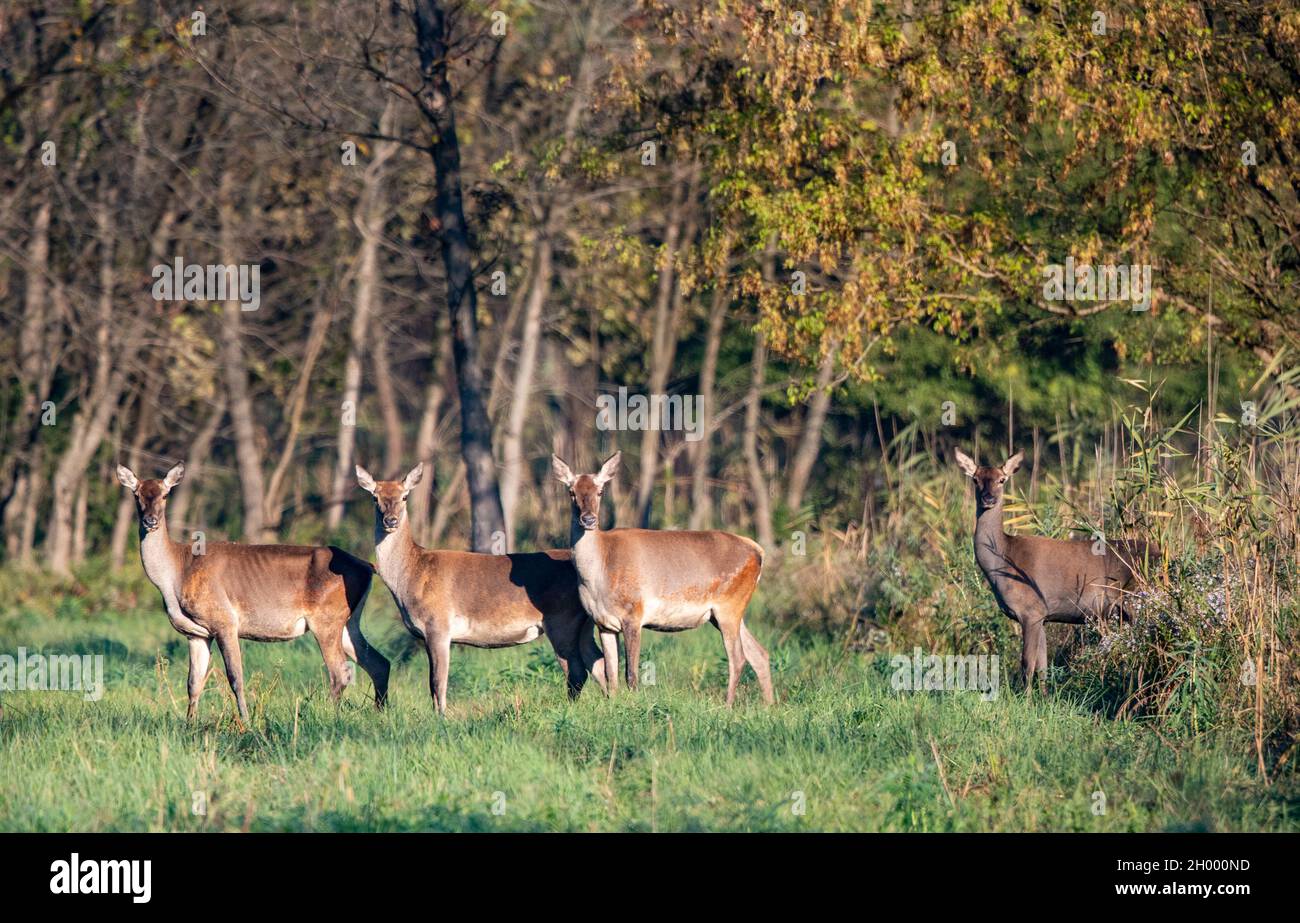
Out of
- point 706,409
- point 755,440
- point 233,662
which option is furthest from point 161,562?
point 755,440

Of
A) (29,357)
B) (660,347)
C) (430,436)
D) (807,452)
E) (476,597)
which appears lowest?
(476,597)

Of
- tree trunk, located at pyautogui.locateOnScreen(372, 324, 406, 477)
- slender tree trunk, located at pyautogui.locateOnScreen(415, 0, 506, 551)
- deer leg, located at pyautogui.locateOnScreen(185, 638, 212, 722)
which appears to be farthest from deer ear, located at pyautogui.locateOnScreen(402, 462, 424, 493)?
tree trunk, located at pyautogui.locateOnScreen(372, 324, 406, 477)

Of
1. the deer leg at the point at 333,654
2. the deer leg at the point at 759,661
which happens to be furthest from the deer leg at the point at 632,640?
the deer leg at the point at 333,654

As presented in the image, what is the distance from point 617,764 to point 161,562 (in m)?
4.27

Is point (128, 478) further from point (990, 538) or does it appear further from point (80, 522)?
point (80, 522)

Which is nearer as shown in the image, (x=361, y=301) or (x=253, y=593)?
(x=253, y=593)

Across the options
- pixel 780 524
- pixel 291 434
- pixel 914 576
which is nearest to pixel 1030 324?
pixel 914 576

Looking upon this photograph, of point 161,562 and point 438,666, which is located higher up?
point 161,562

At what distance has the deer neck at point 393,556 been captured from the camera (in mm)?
11906

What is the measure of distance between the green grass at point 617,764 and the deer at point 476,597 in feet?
1.38

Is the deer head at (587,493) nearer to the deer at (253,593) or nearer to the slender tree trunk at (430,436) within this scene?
the deer at (253,593)

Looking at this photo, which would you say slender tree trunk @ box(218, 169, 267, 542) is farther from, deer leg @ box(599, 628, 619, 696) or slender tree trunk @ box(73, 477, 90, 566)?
deer leg @ box(599, 628, 619, 696)

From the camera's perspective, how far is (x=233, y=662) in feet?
37.9
